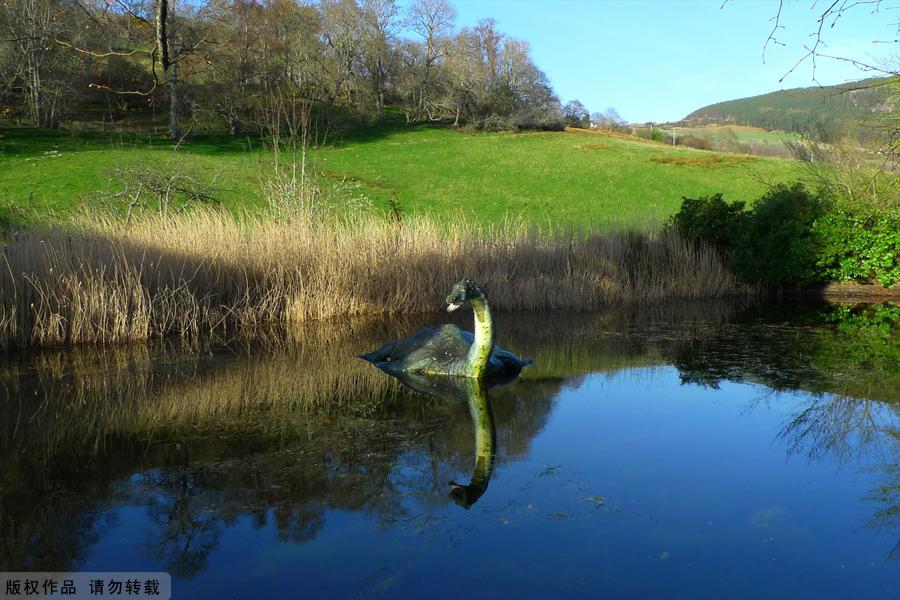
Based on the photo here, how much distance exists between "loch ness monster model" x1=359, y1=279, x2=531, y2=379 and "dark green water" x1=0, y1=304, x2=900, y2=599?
341mm

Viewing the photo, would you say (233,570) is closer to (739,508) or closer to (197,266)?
(739,508)

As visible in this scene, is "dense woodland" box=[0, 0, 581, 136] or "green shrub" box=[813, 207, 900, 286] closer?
"green shrub" box=[813, 207, 900, 286]

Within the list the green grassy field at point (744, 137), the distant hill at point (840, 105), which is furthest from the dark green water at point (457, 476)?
the green grassy field at point (744, 137)

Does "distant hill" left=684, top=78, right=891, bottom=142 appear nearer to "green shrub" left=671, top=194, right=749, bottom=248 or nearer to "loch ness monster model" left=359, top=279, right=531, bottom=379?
"green shrub" left=671, top=194, right=749, bottom=248

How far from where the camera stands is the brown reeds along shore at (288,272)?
26.0ft

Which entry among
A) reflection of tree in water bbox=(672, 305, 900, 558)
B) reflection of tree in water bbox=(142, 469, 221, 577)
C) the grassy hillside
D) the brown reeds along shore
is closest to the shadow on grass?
the grassy hillside

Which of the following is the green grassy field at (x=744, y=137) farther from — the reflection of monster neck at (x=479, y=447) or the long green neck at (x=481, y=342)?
the reflection of monster neck at (x=479, y=447)

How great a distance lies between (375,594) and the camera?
3088mm

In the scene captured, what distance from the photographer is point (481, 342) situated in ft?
21.7

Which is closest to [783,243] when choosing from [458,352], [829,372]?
[829,372]

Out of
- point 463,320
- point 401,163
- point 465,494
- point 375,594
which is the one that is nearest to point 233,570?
point 375,594

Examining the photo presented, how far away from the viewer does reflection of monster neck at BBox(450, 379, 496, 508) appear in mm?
4180

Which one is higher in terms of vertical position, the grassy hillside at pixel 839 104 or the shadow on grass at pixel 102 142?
the grassy hillside at pixel 839 104

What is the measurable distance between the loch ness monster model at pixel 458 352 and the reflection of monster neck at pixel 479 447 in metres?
0.23
